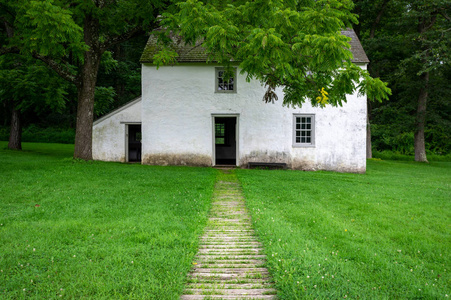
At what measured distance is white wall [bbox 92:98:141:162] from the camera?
56.0 ft

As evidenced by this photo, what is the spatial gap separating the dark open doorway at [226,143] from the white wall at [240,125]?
3.18m

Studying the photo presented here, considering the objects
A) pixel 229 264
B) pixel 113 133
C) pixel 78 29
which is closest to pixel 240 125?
pixel 113 133

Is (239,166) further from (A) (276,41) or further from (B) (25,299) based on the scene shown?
(B) (25,299)

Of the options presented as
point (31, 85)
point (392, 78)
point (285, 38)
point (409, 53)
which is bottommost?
point (285, 38)

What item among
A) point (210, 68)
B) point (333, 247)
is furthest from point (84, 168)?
point (333, 247)

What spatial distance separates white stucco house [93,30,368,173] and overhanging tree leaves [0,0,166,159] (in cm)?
252

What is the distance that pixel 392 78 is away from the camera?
23109 mm

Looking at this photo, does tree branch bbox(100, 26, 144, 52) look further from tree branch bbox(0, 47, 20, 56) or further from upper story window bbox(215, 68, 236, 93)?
upper story window bbox(215, 68, 236, 93)

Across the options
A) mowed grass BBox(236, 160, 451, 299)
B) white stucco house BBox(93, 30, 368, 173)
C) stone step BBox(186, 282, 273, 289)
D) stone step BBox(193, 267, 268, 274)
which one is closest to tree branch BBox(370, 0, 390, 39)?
white stucco house BBox(93, 30, 368, 173)

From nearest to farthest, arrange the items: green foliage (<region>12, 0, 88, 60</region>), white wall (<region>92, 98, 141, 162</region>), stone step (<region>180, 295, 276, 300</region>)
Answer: stone step (<region>180, 295, 276, 300</region>)
green foliage (<region>12, 0, 88, 60</region>)
white wall (<region>92, 98, 141, 162</region>)

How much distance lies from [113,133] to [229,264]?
14122 millimetres

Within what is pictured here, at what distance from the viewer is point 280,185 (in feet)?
34.9

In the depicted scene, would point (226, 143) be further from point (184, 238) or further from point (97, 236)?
point (97, 236)

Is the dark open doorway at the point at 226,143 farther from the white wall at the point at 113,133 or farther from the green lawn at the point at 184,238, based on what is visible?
the green lawn at the point at 184,238
